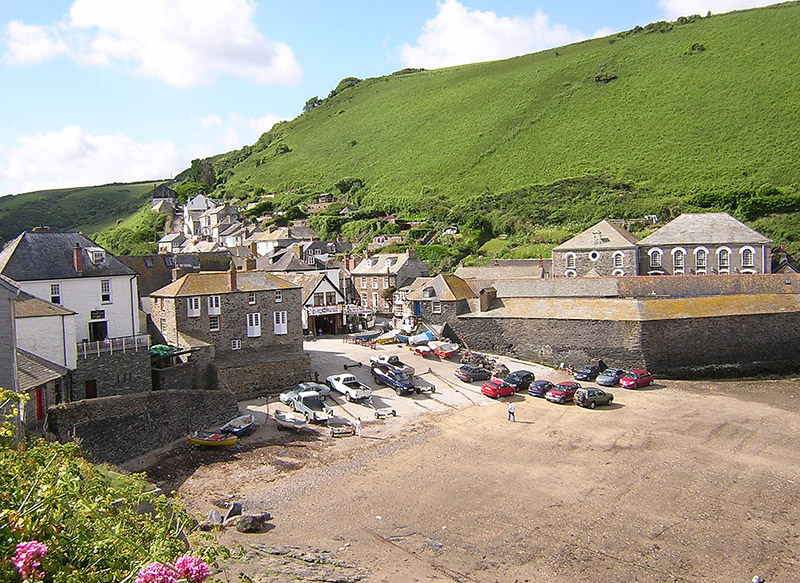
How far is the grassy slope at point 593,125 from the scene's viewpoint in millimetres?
81312

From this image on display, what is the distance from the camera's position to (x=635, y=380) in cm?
3006

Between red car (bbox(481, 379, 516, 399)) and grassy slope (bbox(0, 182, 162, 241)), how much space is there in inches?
4108

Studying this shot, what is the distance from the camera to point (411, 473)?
2014cm

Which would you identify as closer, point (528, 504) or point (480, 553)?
point (480, 553)

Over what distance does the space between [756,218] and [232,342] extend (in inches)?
2298

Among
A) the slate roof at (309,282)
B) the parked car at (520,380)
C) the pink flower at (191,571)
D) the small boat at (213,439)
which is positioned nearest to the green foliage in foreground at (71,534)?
the pink flower at (191,571)

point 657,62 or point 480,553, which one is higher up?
point 657,62

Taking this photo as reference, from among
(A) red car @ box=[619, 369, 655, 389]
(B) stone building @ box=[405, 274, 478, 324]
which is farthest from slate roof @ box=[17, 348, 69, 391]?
(A) red car @ box=[619, 369, 655, 389]

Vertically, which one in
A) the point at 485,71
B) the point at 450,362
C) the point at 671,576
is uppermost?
the point at 485,71

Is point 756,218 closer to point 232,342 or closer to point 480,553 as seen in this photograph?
point 232,342

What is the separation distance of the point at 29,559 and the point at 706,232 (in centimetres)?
5229

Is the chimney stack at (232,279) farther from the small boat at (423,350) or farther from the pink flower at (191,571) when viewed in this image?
the pink flower at (191,571)

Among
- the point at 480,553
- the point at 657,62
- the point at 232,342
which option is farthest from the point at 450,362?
the point at 657,62

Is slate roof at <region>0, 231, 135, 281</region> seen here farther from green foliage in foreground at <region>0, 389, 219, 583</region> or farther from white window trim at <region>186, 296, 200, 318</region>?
green foliage in foreground at <region>0, 389, 219, 583</region>
